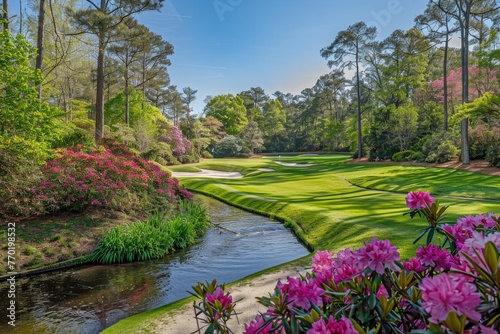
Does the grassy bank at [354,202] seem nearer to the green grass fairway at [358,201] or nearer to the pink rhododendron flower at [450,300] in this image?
the green grass fairway at [358,201]

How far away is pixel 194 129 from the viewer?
40.8m

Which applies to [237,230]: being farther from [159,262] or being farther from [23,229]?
[23,229]

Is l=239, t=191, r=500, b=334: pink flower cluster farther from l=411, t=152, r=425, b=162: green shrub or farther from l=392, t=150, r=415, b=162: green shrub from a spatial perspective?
l=392, t=150, r=415, b=162: green shrub

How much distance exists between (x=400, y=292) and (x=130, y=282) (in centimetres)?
646

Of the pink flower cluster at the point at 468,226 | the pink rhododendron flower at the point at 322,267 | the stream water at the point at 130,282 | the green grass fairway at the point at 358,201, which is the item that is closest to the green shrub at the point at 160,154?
the green grass fairway at the point at 358,201

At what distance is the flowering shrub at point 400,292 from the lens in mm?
951

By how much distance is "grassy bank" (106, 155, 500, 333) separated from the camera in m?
7.80

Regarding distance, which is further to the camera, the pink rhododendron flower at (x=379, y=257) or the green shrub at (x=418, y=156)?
the green shrub at (x=418, y=156)

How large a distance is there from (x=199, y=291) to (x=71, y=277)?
6.71m

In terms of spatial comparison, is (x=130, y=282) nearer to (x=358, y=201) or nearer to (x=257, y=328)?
(x=257, y=328)

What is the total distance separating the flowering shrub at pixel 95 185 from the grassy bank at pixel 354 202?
468cm

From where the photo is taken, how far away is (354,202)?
41.1 ft

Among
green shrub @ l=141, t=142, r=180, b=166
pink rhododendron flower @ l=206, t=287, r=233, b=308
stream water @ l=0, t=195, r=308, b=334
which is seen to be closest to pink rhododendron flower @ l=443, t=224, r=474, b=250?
pink rhododendron flower @ l=206, t=287, r=233, b=308

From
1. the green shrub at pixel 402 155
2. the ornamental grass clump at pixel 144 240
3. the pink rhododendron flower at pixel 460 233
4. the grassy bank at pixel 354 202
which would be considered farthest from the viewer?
the green shrub at pixel 402 155
